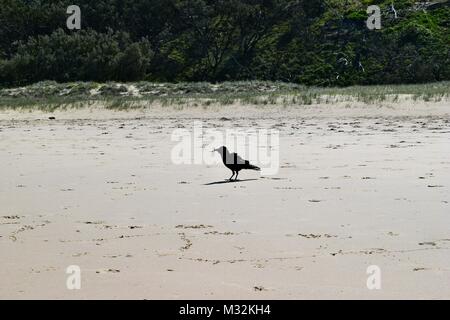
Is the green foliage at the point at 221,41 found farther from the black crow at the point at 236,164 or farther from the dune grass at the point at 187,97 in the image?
A: the black crow at the point at 236,164

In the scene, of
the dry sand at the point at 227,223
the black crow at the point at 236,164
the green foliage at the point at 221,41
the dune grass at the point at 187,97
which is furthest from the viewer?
the green foliage at the point at 221,41

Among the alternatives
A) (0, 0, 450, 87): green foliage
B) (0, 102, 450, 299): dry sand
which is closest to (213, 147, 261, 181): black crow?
(0, 102, 450, 299): dry sand

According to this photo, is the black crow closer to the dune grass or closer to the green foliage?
the dune grass

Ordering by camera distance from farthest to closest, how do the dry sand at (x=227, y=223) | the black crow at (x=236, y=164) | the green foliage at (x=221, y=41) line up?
1. the green foliage at (x=221, y=41)
2. the black crow at (x=236, y=164)
3. the dry sand at (x=227, y=223)

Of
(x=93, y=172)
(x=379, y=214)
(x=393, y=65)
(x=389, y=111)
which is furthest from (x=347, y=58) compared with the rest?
(x=379, y=214)

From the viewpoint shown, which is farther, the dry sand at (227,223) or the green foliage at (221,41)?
the green foliage at (221,41)

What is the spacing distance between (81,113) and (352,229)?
1691 centimetres

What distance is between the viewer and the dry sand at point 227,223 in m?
4.24

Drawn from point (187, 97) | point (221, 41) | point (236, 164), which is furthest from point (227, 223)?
point (221, 41)

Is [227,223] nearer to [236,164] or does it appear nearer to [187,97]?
[236,164]

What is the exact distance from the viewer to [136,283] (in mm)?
4250

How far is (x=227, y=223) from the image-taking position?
19.6 feet

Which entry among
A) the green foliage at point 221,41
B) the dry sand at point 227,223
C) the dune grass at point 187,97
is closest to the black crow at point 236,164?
the dry sand at point 227,223

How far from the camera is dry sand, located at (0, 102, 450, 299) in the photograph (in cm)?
424
